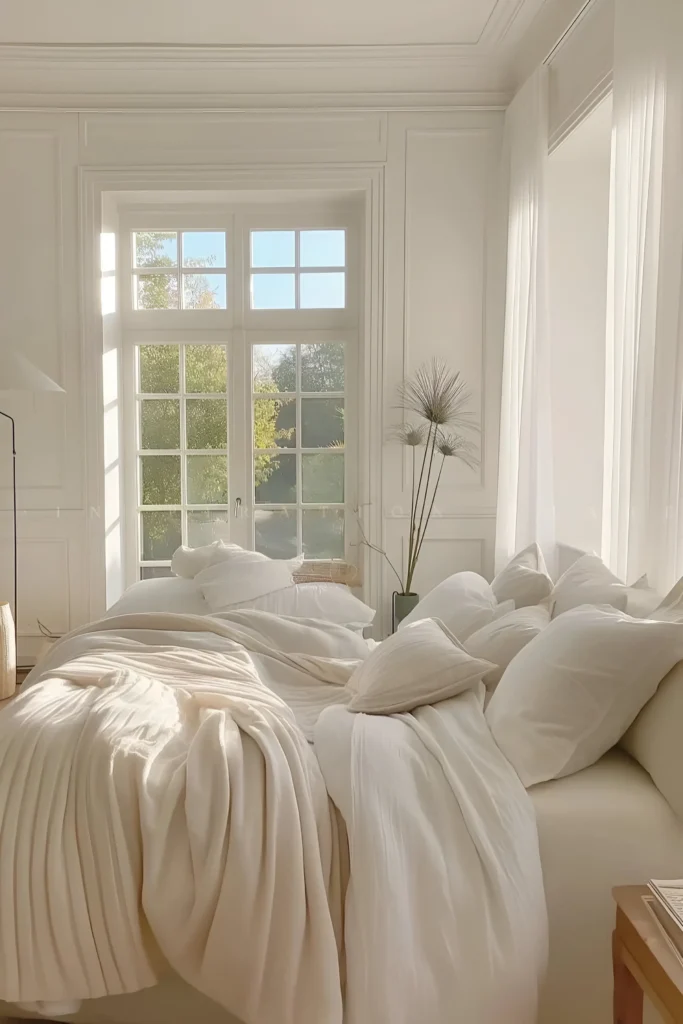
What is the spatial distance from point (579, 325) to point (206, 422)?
2.34 meters

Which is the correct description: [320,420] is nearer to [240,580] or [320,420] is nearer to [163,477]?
[163,477]

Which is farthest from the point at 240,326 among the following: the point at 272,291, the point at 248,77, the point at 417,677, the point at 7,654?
the point at 417,677

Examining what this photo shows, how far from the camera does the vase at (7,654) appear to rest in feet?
14.2

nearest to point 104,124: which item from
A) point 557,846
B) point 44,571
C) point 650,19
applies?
point 44,571

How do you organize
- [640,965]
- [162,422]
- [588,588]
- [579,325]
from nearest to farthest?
[640,965] → [588,588] → [579,325] → [162,422]

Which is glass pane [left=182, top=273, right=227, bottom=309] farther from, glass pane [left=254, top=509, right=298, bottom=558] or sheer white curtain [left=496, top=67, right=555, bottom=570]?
sheer white curtain [left=496, top=67, right=555, bottom=570]

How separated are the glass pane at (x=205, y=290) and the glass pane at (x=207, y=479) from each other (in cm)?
96

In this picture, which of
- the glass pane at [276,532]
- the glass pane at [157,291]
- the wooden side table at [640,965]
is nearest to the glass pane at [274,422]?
the glass pane at [276,532]

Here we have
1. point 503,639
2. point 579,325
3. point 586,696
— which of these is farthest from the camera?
point 579,325

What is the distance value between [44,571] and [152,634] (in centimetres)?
224

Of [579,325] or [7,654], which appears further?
[7,654]

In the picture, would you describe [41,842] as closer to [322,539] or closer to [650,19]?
[650,19]

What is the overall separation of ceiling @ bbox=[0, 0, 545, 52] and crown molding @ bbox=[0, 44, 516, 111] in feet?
0.22

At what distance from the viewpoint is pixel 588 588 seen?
8.37 ft
